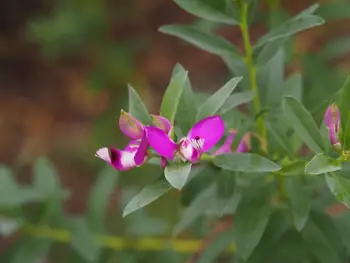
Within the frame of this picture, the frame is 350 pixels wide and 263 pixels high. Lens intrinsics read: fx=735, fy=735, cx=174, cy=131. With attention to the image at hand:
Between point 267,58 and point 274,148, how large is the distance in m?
0.11

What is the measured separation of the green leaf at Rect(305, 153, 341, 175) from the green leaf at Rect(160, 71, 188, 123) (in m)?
0.13

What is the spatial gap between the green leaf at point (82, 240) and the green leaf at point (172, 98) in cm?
38

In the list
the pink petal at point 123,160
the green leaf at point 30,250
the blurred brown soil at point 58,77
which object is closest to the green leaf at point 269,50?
the pink petal at point 123,160

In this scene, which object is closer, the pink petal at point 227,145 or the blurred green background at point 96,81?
the pink petal at point 227,145

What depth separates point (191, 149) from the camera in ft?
2.01

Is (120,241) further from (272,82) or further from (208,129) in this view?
(208,129)

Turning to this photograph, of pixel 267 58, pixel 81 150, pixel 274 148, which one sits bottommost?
pixel 81 150

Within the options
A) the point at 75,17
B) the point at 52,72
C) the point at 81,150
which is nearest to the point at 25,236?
the point at 75,17

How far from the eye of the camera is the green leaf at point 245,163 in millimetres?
662

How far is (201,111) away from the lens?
665mm

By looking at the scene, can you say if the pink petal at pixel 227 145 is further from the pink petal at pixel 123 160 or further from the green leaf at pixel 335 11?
the green leaf at pixel 335 11

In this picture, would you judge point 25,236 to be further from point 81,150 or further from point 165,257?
point 81,150

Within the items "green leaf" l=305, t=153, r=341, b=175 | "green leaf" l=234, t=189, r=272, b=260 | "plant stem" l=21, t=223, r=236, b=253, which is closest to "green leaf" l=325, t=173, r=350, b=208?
"green leaf" l=305, t=153, r=341, b=175

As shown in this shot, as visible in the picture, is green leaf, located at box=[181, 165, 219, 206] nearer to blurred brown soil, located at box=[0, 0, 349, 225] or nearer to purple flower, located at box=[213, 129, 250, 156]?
purple flower, located at box=[213, 129, 250, 156]
